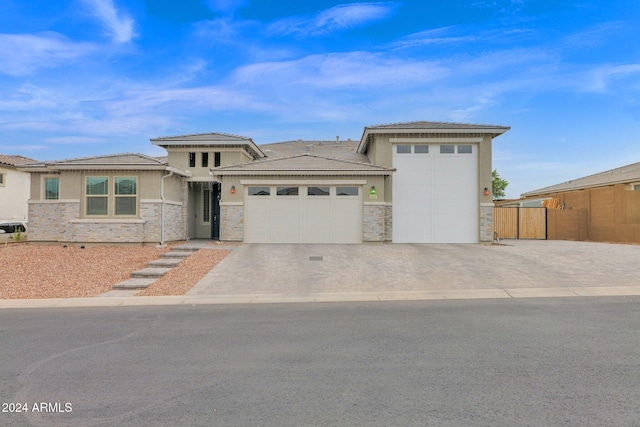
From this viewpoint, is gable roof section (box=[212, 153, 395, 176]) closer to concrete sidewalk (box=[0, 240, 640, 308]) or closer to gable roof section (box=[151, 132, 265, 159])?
gable roof section (box=[151, 132, 265, 159])

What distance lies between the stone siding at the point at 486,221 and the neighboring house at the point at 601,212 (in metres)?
7.07

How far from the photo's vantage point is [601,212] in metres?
21.9

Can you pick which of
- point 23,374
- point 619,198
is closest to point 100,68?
point 23,374

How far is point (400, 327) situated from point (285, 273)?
580 cm

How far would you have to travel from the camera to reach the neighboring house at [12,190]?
25.2 metres

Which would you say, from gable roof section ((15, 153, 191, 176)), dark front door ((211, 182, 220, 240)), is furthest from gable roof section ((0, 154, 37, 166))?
dark front door ((211, 182, 220, 240))

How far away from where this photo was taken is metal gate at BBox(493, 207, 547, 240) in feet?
70.1

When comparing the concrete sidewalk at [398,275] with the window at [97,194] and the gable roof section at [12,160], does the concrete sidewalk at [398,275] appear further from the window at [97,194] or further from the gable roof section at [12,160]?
the gable roof section at [12,160]

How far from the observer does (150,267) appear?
12758mm

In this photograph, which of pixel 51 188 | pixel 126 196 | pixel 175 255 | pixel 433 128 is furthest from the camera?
pixel 51 188

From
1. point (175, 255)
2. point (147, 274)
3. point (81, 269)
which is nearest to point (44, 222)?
point (81, 269)

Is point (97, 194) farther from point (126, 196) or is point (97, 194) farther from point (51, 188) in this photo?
point (51, 188)

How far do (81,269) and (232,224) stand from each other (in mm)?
6129

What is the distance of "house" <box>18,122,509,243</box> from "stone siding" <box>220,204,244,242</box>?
0.05m
